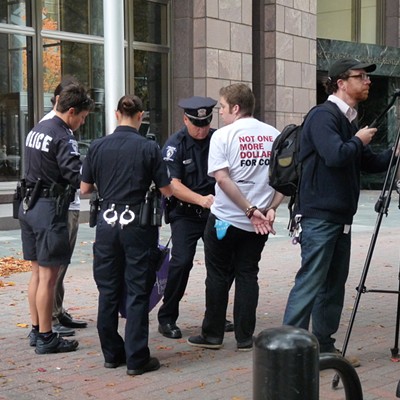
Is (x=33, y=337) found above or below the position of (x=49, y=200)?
below

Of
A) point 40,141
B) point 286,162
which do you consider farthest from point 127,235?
point 286,162

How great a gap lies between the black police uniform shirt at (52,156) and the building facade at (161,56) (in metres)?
10.4

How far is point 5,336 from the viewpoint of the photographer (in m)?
6.35

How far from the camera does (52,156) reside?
575 centimetres

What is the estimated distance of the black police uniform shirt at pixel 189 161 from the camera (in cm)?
623

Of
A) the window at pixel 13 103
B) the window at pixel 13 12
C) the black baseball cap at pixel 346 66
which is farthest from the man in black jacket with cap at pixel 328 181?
the window at pixel 13 12

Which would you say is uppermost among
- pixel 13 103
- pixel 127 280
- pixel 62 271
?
pixel 13 103

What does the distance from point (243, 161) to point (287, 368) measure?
3.28 m

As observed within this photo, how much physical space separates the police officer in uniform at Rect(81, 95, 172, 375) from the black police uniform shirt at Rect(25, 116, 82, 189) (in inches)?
12.8

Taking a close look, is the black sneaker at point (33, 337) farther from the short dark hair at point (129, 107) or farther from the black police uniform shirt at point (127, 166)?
the short dark hair at point (129, 107)

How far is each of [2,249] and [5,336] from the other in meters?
4.85

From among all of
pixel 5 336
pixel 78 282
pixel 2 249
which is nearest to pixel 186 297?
pixel 78 282

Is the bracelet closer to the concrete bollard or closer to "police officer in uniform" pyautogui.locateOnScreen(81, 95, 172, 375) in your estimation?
"police officer in uniform" pyautogui.locateOnScreen(81, 95, 172, 375)

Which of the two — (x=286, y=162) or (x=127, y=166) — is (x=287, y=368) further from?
(x=127, y=166)
